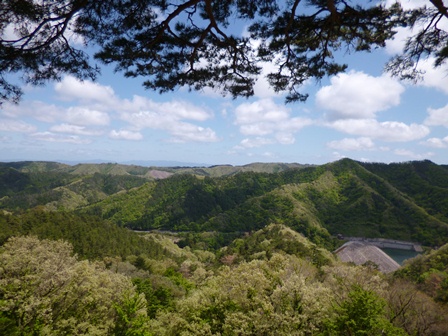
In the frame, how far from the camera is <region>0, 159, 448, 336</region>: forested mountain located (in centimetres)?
1287

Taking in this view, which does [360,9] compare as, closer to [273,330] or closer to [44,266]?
[273,330]

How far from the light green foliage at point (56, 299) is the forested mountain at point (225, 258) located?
9 cm

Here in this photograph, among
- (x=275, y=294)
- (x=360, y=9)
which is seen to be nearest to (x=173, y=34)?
(x=360, y=9)

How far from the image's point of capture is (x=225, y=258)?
70000 mm

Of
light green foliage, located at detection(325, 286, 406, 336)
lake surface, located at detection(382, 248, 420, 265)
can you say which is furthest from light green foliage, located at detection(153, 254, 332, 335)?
lake surface, located at detection(382, 248, 420, 265)

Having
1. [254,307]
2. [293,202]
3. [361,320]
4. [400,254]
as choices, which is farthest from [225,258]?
[400,254]

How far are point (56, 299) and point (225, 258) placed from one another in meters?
57.6

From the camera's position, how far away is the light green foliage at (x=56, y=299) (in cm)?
1373

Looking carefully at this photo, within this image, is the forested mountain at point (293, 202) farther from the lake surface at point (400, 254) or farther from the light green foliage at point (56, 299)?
the light green foliage at point (56, 299)

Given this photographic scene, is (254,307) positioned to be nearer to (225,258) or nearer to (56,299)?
(56,299)

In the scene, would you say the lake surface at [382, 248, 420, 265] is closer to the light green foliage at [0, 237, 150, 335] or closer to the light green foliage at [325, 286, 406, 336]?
the light green foliage at [325, 286, 406, 336]

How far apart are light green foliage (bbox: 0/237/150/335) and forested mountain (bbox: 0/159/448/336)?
91 mm

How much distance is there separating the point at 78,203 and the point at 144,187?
1660 inches

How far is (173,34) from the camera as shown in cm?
682
